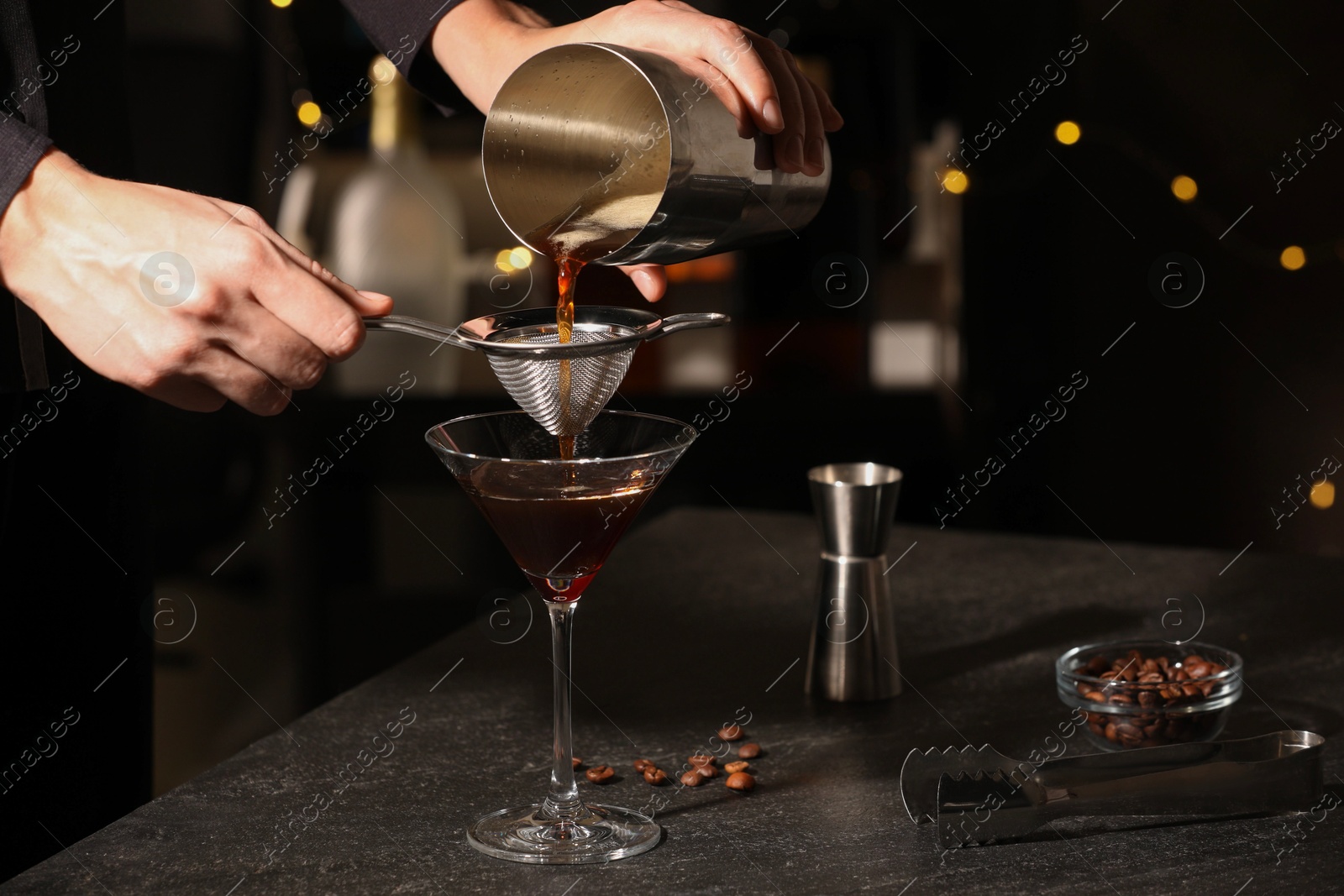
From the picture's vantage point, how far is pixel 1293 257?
3051mm

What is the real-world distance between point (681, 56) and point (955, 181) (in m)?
1.91

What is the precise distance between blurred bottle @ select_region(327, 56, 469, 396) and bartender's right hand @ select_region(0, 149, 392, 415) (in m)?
1.77

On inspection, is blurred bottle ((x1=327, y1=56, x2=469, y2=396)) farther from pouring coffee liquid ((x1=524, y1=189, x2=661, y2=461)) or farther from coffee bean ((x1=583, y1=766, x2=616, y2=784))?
coffee bean ((x1=583, y1=766, x2=616, y2=784))

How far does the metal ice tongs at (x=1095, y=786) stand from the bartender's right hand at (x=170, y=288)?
61 centimetres

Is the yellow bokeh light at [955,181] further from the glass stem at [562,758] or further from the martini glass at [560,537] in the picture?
the glass stem at [562,758]

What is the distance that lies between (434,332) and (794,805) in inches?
20.6

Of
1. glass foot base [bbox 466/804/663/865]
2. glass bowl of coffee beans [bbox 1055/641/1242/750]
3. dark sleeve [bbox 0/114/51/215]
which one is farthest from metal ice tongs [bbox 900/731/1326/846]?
dark sleeve [bbox 0/114/51/215]

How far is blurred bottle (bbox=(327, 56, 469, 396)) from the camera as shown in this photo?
293 cm

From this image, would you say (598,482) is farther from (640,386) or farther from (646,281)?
(640,386)

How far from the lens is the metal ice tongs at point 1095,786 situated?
3.54ft

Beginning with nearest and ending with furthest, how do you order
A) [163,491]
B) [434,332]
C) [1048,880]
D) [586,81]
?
[1048,880] → [434,332] → [586,81] → [163,491]

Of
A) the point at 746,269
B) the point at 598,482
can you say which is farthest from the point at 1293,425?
the point at 598,482

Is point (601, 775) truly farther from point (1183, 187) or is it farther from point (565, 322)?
point (1183, 187)

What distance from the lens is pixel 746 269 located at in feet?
10.3
